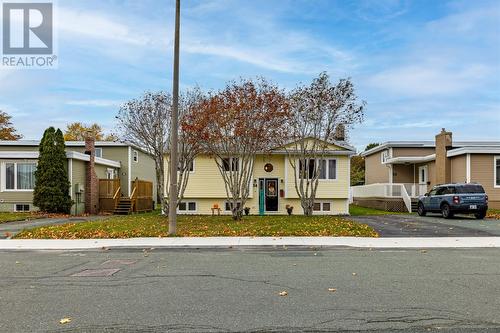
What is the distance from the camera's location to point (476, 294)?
7.40 meters

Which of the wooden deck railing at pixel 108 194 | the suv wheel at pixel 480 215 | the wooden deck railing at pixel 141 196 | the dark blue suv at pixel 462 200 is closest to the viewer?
the dark blue suv at pixel 462 200

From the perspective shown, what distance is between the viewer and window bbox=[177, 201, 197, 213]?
28016 mm

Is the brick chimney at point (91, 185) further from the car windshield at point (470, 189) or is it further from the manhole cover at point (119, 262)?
the car windshield at point (470, 189)

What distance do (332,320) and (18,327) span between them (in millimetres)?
3855

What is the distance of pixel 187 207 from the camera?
28078 millimetres

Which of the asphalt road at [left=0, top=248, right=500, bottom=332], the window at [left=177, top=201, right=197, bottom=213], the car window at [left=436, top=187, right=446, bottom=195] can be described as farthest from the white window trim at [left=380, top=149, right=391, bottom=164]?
the asphalt road at [left=0, top=248, right=500, bottom=332]

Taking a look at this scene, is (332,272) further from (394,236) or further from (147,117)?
(147,117)

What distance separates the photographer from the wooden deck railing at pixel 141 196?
3003 centimetres

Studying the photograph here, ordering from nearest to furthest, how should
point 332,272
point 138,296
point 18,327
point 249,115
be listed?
point 18,327 → point 138,296 → point 332,272 → point 249,115

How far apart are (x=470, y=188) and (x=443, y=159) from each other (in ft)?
Answer: 23.5

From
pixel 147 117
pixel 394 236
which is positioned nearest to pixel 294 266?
pixel 394 236

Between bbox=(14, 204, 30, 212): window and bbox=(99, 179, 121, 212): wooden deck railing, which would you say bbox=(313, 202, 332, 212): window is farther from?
bbox=(14, 204, 30, 212): window

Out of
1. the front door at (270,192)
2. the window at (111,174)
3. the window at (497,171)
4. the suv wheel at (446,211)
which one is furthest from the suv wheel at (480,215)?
the window at (111,174)

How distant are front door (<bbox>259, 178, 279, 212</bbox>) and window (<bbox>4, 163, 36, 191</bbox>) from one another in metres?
13.5
